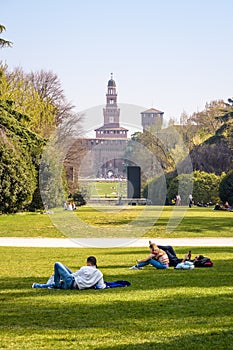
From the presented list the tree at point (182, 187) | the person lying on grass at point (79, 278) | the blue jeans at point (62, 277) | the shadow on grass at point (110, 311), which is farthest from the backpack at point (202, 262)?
the tree at point (182, 187)

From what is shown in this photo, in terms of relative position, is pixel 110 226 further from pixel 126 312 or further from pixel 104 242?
pixel 126 312

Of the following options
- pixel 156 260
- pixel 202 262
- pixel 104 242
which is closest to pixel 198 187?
pixel 104 242

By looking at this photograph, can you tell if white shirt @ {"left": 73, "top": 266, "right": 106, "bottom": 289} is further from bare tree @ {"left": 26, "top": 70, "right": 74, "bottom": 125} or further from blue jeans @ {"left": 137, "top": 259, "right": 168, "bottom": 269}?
bare tree @ {"left": 26, "top": 70, "right": 74, "bottom": 125}

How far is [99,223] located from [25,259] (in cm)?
1772

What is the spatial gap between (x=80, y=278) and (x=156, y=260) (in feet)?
14.8

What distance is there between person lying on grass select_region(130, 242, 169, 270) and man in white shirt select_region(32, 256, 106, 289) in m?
4.07

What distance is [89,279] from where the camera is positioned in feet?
44.1

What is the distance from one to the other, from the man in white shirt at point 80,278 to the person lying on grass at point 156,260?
4073 millimetres

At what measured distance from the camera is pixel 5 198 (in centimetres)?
3853

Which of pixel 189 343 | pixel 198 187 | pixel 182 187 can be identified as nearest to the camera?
pixel 189 343

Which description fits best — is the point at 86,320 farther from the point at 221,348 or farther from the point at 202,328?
the point at 221,348

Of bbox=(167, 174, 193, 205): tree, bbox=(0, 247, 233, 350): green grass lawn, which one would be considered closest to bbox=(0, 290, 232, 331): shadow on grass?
bbox=(0, 247, 233, 350): green grass lawn

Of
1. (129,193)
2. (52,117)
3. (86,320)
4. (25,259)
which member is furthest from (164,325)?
(129,193)

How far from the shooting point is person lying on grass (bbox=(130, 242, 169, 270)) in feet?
57.5
